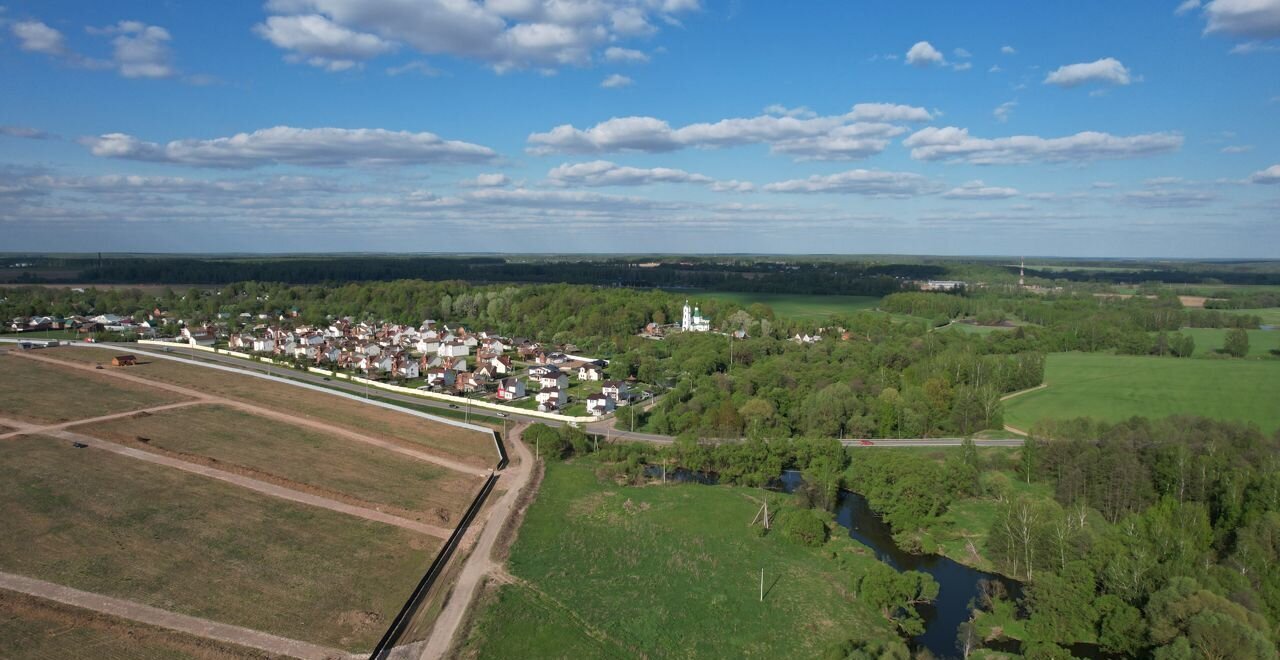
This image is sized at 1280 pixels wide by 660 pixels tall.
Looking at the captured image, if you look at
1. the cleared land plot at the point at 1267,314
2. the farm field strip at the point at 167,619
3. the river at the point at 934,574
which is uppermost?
the cleared land plot at the point at 1267,314

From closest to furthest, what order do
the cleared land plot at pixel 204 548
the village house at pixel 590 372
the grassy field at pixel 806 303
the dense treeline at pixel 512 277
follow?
the cleared land plot at pixel 204 548 < the village house at pixel 590 372 < the grassy field at pixel 806 303 < the dense treeline at pixel 512 277

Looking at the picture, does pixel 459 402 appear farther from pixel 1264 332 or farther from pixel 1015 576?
pixel 1264 332

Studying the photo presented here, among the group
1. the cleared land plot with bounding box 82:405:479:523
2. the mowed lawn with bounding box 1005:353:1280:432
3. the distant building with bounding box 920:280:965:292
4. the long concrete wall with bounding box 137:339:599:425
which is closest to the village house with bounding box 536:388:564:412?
the long concrete wall with bounding box 137:339:599:425

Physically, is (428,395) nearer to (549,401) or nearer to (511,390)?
(511,390)

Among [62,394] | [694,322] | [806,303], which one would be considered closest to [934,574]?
[62,394]

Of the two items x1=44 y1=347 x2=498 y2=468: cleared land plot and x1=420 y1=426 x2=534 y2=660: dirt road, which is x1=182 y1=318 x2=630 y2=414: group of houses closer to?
x1=44 y1=347 x2=498 y2=468: cleared land plot

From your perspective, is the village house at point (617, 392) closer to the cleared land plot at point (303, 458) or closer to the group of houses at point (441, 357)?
the group of houses at point (441, 357)

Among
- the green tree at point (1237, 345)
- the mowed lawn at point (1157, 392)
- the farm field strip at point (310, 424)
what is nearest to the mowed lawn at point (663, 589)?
the farm field strip at point (310, 424)
